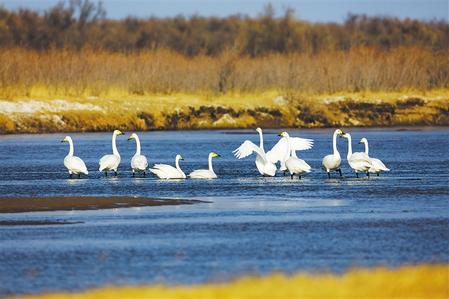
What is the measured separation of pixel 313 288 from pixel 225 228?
506 centimetres

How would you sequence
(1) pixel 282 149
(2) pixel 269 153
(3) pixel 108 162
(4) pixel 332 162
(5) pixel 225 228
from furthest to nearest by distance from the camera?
(1) pixel 282 149, (2) pixel 269 153, (3) pixel 108 162, (4) pixel 332 162, (5) pixel 225 228

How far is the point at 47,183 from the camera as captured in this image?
2386cm

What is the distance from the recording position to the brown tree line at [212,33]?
6259 cm

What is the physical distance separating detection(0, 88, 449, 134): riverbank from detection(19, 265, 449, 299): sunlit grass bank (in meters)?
30.4

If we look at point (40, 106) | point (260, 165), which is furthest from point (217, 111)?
point (260, 165)

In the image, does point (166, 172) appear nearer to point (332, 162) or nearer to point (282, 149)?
point (332, 162)

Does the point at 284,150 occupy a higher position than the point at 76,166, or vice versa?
the point at 284,150

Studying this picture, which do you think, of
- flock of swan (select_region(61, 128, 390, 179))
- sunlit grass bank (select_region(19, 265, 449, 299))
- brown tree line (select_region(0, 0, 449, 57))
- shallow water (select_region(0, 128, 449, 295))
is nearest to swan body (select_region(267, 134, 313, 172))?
flock of swan (select_region(61, 128, 390, 179))

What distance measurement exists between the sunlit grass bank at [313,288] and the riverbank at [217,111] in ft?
99.8

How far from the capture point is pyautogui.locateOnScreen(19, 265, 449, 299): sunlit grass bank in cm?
1145

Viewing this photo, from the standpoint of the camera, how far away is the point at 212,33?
79000 millimetres

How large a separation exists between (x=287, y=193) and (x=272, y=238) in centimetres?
625

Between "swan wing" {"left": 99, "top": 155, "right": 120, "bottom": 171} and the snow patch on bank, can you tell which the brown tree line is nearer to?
the snow patch on bank

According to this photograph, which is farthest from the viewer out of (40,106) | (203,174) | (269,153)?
(40,106)
